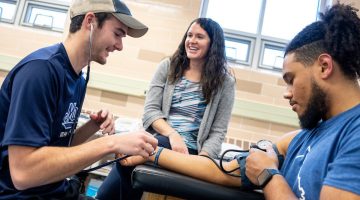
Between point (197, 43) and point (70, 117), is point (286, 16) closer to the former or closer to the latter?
point (197, 43)

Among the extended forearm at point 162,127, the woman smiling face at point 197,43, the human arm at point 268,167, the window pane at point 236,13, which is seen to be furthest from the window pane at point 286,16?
the human arm at point 268,167

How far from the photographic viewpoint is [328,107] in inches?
33.0

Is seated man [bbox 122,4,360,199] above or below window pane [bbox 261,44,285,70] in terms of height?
below

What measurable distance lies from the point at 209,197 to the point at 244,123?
2.20 meters

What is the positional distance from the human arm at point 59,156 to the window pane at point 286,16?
9.26 feet

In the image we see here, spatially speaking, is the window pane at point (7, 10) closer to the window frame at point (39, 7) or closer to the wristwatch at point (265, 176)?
the window frame at point (39, 7)

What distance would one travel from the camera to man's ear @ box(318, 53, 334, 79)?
82cm

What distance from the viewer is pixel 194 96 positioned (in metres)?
1.55

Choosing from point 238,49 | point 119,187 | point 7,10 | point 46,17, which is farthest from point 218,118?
point 7,10

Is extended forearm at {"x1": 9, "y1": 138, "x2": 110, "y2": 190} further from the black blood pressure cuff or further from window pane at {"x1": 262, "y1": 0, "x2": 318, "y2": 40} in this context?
window pane at {"x1": 262, "y1": 0, "x2": 318, "y2": 40}

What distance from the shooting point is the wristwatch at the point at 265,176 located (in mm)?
781

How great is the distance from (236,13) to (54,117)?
2.85 meters

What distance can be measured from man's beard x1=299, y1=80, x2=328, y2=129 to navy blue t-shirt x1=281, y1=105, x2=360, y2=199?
0.08ft

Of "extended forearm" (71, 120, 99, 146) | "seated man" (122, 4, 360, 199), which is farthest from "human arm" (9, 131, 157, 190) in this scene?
"extended forearm" (71, 120, 99, 146)
